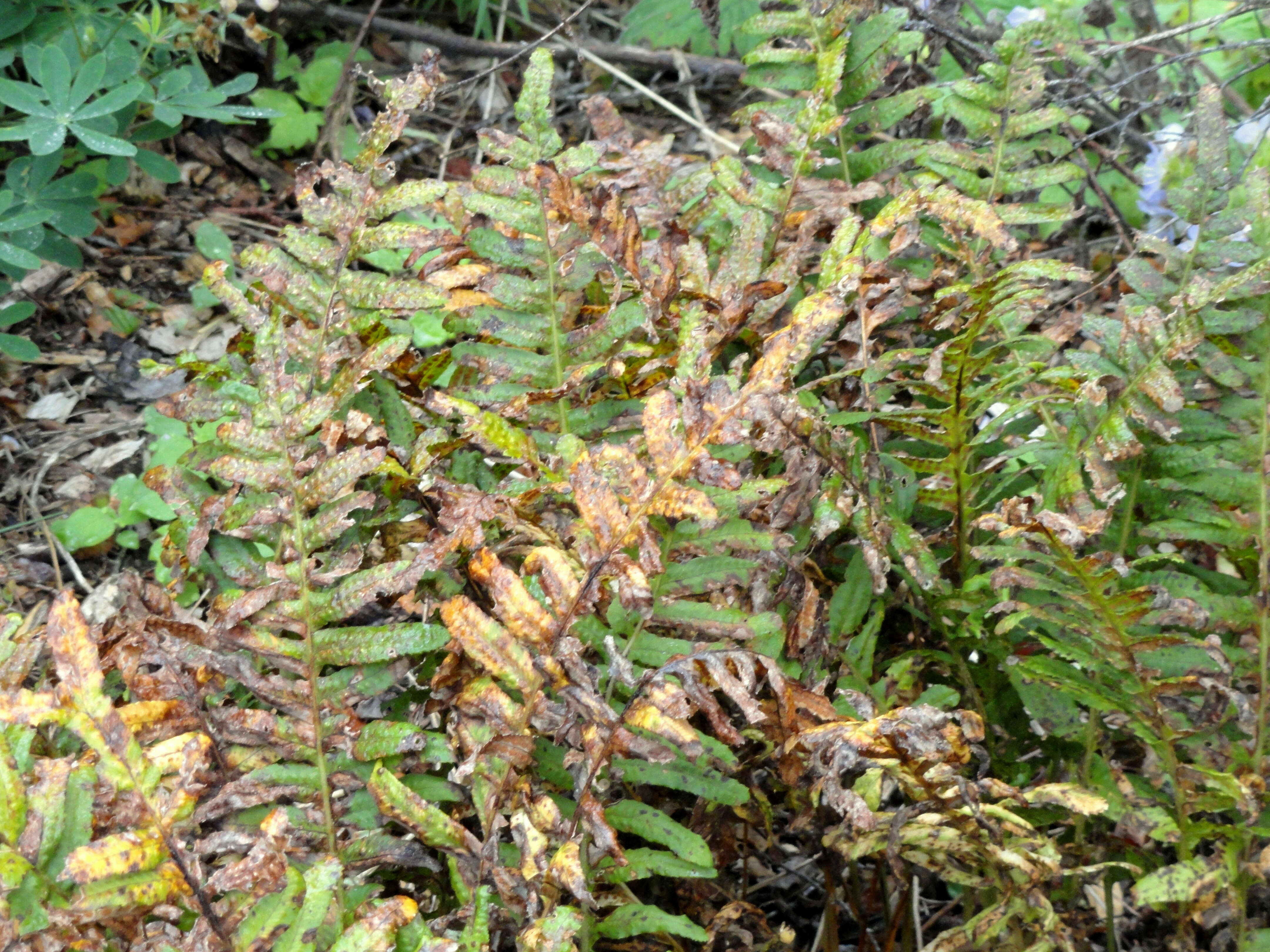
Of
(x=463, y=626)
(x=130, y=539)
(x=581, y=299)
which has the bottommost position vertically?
(x=130, y=539)

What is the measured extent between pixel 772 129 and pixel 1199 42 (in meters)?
2.02

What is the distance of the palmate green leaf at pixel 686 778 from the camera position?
39.5 inches

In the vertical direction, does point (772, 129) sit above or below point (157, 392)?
above

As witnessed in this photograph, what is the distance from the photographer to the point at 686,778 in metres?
1.02

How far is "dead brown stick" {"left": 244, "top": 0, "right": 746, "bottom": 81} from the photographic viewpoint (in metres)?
3.37

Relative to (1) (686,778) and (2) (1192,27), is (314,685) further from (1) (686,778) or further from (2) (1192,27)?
(2) (1192,27)

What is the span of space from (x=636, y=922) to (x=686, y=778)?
14 cm

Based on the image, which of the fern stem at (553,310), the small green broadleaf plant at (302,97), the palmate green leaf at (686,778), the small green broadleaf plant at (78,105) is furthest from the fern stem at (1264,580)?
the small green broadleaf plant at (302,97)

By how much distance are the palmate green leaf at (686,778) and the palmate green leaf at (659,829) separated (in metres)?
0.03

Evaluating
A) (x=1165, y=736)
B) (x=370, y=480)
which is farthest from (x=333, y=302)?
(x=1165, y=736)

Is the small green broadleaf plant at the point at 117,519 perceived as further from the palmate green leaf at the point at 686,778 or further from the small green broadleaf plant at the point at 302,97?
the palmate green leaf at the point at 686,778

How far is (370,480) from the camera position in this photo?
1.30 metres

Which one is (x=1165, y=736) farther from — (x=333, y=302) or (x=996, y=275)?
(x=333, y=302)

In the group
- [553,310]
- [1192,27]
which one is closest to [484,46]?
[1192,27]
